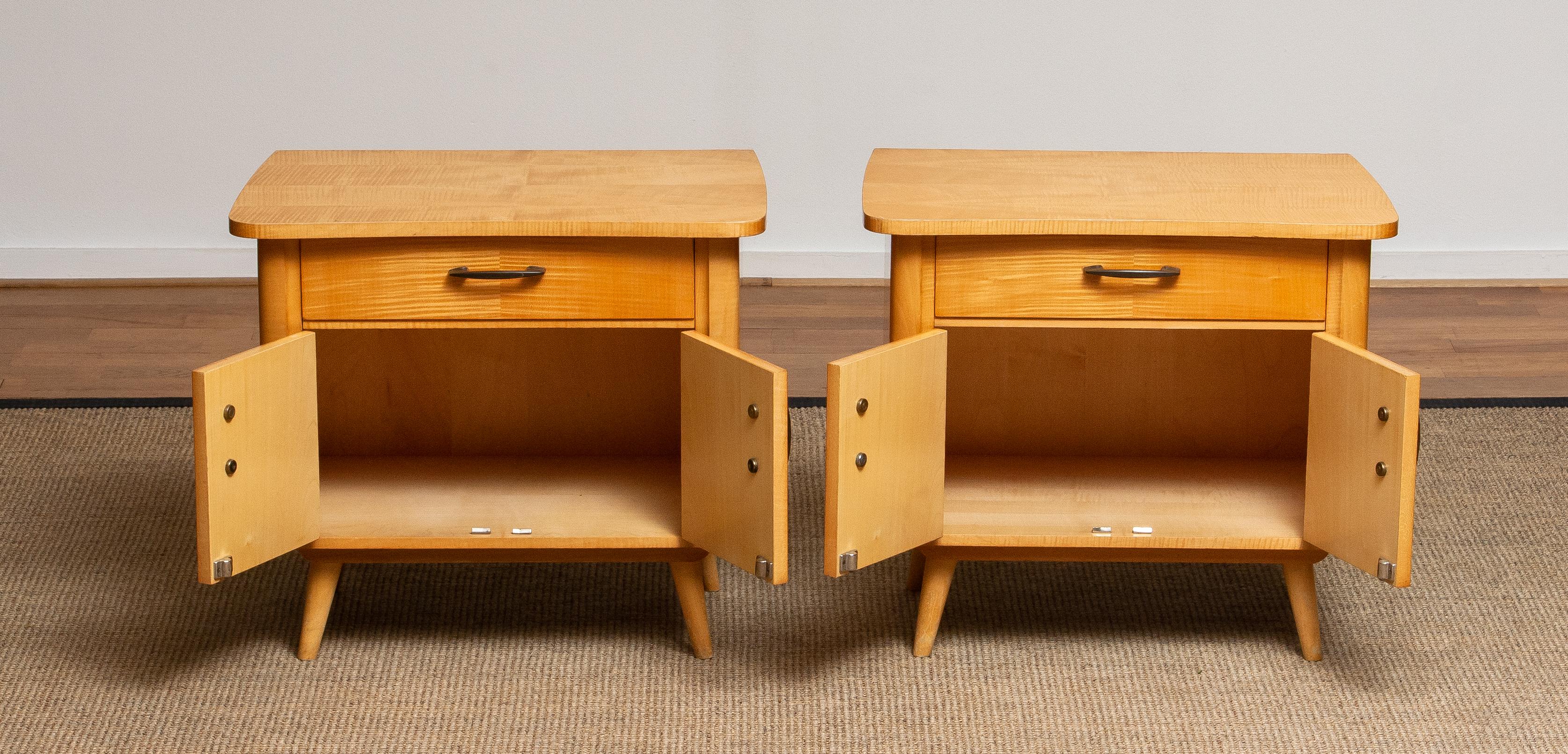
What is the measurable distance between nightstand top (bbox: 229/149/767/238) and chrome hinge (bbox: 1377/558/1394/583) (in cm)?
63

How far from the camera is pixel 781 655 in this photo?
5.15ft

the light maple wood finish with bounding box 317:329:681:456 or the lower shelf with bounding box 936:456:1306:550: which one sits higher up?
the light maple wood finish with bounding box 317:329:681:456

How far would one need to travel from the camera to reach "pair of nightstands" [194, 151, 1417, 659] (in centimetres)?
137

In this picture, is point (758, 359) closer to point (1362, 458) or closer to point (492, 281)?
point (492, 281)

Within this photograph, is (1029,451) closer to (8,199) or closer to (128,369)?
(128,369)

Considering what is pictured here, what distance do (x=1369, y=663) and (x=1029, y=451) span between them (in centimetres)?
42

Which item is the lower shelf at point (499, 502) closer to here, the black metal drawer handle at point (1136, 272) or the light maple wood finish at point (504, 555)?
the light maple wood finish at point (504, 555)

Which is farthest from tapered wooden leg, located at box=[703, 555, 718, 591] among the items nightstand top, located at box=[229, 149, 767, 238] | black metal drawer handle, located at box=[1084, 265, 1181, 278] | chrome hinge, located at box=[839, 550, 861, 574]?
black metal drawer handle, located at box=[1084, 265, 1181, 278]

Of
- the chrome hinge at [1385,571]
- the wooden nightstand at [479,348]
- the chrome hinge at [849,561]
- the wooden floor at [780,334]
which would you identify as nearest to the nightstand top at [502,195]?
the wooden nightstand at [479,348]

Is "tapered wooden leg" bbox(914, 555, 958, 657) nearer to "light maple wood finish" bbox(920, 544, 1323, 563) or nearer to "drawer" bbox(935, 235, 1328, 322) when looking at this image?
"light maple wood finish" bbox(920, 544, 1323, 563)

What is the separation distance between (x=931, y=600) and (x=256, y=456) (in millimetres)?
658

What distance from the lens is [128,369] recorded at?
243cm

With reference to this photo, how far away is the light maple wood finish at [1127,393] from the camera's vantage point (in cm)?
169

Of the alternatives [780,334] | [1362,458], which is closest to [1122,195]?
[1362,458]
